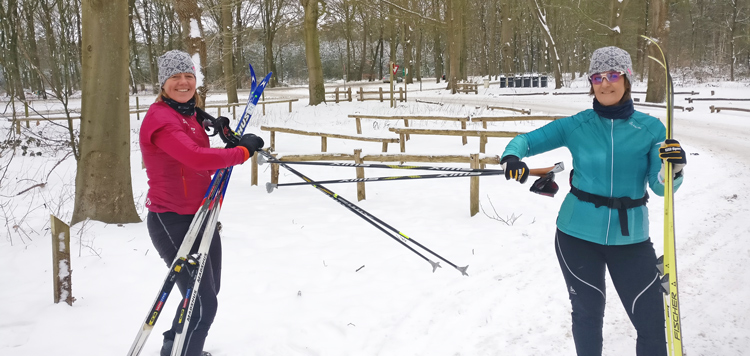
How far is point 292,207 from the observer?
7770 mm

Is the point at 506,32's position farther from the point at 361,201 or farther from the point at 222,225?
the point at 222,225

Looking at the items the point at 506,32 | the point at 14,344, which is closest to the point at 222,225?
the point at 14,344

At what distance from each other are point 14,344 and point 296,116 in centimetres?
1819

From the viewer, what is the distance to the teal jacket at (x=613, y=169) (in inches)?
100

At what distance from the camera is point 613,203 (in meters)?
2.57

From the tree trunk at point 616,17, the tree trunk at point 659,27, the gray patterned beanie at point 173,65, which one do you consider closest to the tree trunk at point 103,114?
the gray patterned beanie at point 173,65

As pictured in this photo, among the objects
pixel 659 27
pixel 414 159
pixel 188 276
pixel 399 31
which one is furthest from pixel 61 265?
pixel 399 31

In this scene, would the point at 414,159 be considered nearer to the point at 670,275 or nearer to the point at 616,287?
the point at 616,287

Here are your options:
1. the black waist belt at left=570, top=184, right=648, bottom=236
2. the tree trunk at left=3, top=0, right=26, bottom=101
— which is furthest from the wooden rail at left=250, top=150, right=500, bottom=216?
the black waist belt at left=570, top=184, right=648, bottom=236

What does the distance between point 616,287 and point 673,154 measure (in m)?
0.77

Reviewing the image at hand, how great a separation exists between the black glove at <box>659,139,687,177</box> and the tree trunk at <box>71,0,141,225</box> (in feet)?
19.2

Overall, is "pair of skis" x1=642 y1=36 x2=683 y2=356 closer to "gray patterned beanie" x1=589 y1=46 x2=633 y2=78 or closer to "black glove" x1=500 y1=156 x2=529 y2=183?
"gray patterned beanie" x1=589 y1=46 x2=633 y2=78

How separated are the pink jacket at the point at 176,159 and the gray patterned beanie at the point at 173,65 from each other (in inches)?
7.2

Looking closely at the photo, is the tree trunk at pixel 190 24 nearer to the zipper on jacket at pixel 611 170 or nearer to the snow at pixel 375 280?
the snow at pixel 375 280
